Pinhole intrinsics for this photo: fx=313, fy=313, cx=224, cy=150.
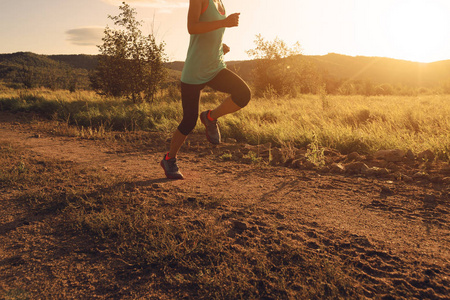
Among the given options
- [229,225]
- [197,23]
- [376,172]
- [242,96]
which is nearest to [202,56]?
[197,23]

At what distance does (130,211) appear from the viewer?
281 centimetres

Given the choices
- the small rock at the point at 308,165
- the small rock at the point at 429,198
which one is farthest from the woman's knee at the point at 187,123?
the small rock at the point at 429,198

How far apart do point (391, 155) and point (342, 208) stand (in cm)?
219

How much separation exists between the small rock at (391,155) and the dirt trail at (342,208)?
0.93 meters

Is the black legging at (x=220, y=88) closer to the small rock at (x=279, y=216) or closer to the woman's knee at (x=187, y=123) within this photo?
the woman's knee at (x=187, y=123)

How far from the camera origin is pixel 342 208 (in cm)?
296

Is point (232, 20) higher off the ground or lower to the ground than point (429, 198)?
higher

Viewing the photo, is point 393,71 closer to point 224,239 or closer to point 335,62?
point 335,62

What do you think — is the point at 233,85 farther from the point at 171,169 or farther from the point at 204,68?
the point at 171,169

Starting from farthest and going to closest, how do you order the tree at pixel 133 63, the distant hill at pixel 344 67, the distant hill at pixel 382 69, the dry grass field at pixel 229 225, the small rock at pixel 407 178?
1. the distant hill at pixel 382 69
2. the distant hill at pixel 344 67
3. the tree at pixel 133 63
4. the small rock at pixel 407 178
5. the dry grass field at pixel 229 225

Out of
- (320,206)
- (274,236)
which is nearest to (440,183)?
(320,206)

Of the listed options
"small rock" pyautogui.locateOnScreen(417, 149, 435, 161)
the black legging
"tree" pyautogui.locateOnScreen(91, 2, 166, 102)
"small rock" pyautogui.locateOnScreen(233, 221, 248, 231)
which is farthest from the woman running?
"tree" pyautogui.locateOnScreen(91, 2, 166, 102)

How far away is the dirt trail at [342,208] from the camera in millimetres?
1962

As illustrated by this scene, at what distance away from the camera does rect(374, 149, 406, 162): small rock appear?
456 cm
